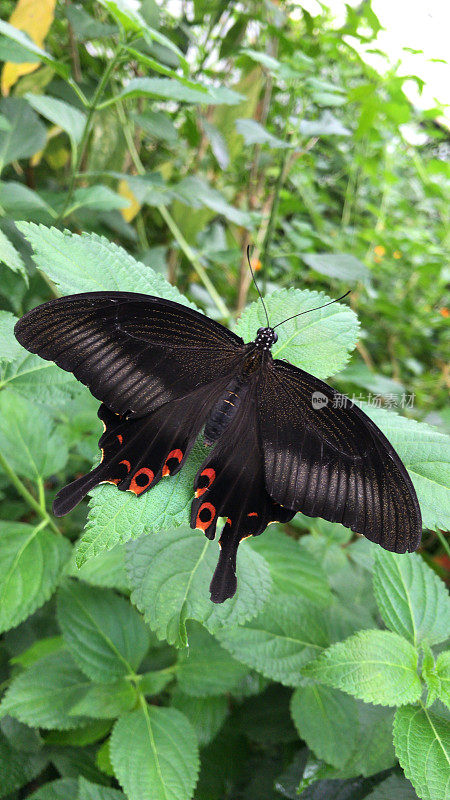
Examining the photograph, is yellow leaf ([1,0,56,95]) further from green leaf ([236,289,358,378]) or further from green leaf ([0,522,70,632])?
green leaf ([0,522,70,632])

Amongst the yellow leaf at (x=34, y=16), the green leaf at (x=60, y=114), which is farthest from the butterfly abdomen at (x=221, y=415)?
the yellow leaf at (x=34, y=16)

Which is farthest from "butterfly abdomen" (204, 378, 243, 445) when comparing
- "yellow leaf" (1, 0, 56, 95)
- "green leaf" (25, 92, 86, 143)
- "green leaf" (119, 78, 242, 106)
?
"yellow leaf" (1, 0, 56, 95)

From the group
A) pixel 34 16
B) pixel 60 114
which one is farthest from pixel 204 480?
pixel 34 16

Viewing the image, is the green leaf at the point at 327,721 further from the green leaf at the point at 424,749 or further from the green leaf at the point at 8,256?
the green leaf at the point at 8,256

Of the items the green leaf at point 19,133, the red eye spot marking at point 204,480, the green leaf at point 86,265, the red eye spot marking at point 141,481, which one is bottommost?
the red eye spot marking at point 141,481

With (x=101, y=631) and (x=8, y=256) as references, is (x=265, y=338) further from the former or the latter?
(x=101, y=631)
